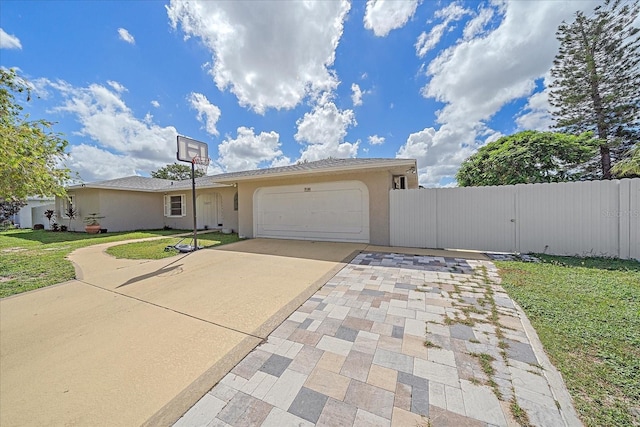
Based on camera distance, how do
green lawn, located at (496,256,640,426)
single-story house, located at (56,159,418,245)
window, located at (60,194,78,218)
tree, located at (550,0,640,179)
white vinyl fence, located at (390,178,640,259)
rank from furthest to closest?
window, located at (60,194,78,218)
tree, located at (550,0,640,179)
single-story house, located at (56,159,418,245)
white vinyl fence, located at (390,178,640,259)
green lawn, located at (496,256,640,426)

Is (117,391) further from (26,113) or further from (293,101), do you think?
(293,101)

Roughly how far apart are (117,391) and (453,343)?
298cm

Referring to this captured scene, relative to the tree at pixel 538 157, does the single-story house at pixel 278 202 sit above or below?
below

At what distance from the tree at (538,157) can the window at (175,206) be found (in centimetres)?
1832

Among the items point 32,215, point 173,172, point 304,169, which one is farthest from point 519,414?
point 173,172

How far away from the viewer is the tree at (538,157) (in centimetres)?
1097

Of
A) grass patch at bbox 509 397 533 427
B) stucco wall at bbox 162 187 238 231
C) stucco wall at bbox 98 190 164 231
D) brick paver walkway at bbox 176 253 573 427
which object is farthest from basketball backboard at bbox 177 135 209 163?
grass patch at bbox 509 397 533 427

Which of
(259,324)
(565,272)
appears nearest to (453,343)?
(259,324)

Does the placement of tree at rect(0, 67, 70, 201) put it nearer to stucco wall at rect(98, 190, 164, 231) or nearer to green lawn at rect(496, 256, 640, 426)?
stucco wall at rect(98, 190, 164, 231)

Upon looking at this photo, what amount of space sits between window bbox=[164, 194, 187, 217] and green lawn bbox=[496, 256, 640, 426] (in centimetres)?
1533

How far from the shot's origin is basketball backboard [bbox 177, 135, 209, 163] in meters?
7.32

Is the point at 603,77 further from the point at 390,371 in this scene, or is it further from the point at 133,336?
the point at 133,336

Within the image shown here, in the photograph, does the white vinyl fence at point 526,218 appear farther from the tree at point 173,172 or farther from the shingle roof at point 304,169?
the tree at point 173,172

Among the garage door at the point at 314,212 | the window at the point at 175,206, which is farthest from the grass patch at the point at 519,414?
the window at the point at 175,206
